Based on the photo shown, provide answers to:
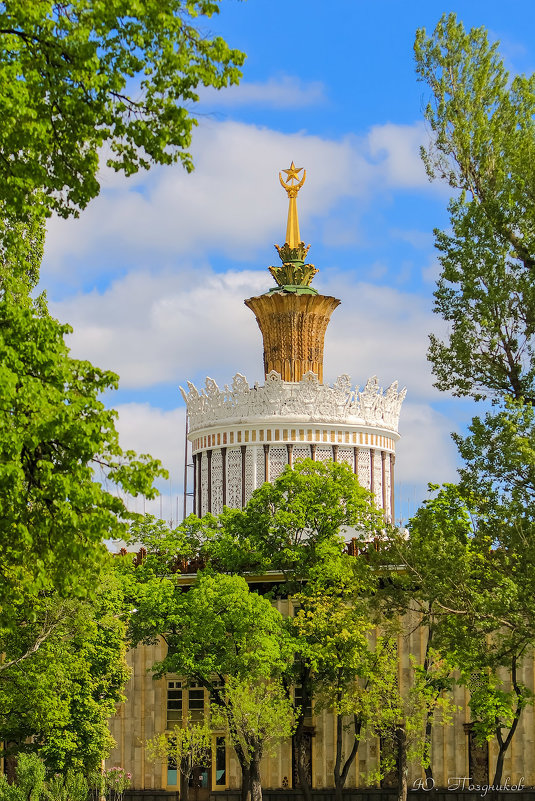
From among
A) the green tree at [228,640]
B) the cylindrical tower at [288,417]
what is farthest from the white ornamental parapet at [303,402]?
the green tree at [228,640]

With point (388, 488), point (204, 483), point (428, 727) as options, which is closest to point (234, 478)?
point (204, 483)

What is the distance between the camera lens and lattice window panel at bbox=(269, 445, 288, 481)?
6600 centimetres

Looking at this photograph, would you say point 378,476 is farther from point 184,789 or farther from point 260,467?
point 184,789

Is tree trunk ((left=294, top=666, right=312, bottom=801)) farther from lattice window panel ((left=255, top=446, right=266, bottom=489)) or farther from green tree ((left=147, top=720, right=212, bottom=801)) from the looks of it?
lattice window panel ((left=255, top=446, right=266, bottom=489))

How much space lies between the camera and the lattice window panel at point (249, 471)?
216 feet

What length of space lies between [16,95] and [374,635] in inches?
1564

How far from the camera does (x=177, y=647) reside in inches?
1967

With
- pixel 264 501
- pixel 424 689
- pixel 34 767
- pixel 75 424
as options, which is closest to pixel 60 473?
pixel 75 424

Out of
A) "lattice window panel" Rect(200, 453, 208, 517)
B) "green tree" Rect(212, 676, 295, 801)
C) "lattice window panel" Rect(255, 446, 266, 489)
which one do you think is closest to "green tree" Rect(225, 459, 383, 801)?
"green tree" Rect(212, 676, 295, 801)

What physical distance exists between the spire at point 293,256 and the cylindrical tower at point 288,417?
74mm

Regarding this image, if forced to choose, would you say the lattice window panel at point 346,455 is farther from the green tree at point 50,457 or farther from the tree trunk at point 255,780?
the green tree at point 50,457

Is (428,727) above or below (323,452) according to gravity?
below

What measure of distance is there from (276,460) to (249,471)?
1.46 m

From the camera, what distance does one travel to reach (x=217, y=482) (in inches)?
2645
